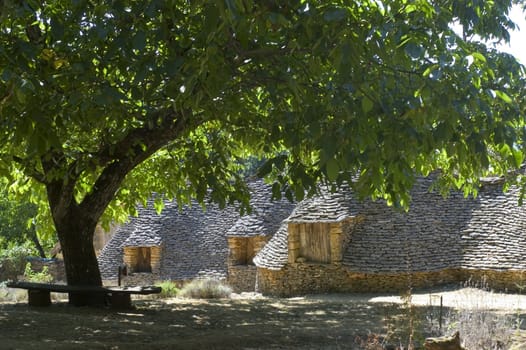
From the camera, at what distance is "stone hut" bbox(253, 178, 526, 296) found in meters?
21.5

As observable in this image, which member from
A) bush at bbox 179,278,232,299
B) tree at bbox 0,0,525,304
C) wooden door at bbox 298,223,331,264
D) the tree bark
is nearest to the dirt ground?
the tree bark

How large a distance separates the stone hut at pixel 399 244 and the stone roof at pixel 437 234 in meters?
0.03

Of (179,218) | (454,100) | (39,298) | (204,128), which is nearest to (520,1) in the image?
(204,128)

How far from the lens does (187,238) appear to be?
33.5m

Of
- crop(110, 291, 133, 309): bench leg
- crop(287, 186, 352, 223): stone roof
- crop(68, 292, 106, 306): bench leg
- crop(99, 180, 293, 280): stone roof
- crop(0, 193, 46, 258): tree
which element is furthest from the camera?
crop(0, 193, 46, 258): tree

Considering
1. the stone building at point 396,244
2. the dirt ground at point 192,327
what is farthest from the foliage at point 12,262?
the dirt ground at point 192,327

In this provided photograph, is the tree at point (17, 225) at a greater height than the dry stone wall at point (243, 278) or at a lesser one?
greater

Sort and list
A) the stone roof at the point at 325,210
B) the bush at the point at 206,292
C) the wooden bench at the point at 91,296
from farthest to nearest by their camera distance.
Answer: the stone roof at the point at 325,210
the bush at the point at 206,292
the wooden bench at the point at 91,296

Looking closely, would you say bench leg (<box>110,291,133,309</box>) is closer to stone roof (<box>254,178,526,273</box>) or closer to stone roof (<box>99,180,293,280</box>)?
stone roof (<box>254,178,526,273</box>)

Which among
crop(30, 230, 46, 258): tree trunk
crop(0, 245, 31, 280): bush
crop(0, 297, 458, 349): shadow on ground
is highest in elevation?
crop(30, 230, 46, 258): tree trunk

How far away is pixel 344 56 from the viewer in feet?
14.4

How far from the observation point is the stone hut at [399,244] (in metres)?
21.5

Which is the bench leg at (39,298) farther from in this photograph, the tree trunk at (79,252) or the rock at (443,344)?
the rock at (443,344)

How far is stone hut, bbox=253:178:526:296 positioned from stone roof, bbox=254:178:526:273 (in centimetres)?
3
